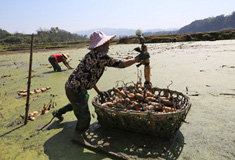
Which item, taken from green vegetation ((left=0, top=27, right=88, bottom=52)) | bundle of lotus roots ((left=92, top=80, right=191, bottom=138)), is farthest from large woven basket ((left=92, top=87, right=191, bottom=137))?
green vegetation ((left=0, top=27, right=88, bottom=52))

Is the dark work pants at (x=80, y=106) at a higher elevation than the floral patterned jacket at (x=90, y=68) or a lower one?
lower

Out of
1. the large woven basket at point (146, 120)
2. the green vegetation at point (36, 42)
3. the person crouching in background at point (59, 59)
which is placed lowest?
the large woven basket at point (146, 120)

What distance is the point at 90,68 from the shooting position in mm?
2113

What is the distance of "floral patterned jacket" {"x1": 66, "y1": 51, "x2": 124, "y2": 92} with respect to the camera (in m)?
2.06

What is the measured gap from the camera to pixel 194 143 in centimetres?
196

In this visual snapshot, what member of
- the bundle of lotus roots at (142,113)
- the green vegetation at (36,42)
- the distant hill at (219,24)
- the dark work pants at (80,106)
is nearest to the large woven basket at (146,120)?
the bundle of lotus roots at (142,113)

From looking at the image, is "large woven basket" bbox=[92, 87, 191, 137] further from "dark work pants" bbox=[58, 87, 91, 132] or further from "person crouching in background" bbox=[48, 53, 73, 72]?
"person crouching in background" bbox=[48, 53, 73, 72]

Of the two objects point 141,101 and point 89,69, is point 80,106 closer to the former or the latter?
point 89,69

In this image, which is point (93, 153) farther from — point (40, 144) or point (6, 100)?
point (6, 100)

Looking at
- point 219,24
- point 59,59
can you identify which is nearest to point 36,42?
point 59,59

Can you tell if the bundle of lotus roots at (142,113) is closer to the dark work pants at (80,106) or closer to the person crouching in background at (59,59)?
the dark work pants at (80,106)

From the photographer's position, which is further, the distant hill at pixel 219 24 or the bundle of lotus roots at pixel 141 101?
the distant hill at pixel 219 24

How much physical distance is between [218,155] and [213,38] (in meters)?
18.7

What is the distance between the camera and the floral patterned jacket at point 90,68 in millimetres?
2059
